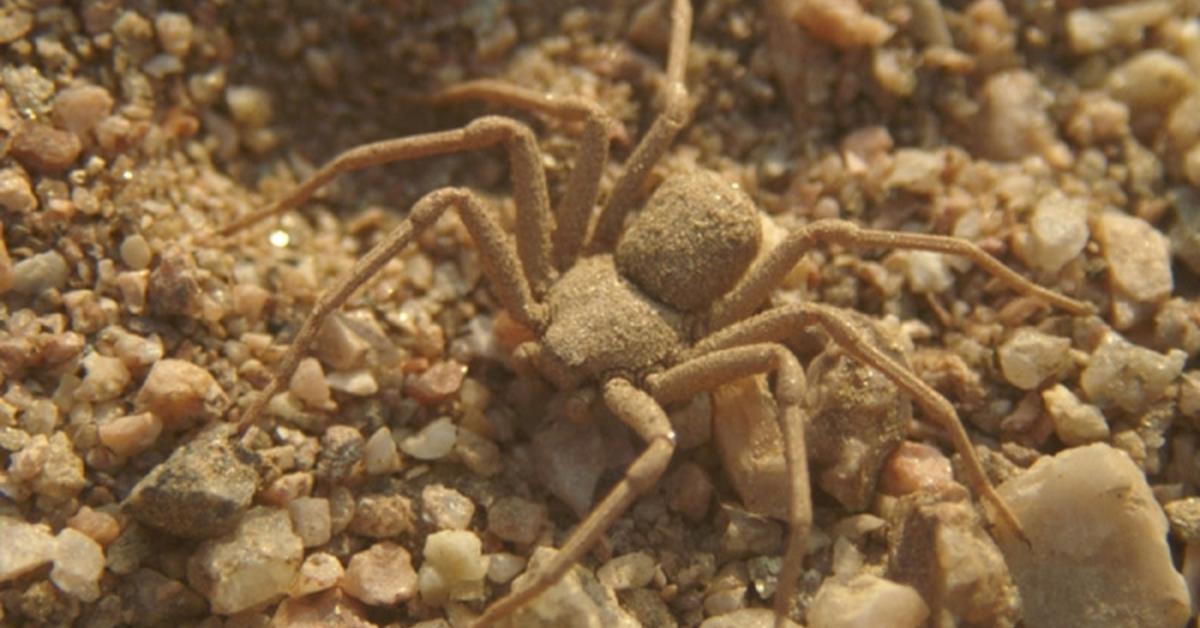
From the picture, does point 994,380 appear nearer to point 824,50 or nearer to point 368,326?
point 824,50

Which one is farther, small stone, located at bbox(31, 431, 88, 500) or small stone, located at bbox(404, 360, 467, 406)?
small stone, located at bbox(404, 360, 467, 406)

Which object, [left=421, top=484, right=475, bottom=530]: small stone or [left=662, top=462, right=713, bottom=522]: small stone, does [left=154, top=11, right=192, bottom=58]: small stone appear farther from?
[left=662, top=462, right=713, bottom=522]: small stone

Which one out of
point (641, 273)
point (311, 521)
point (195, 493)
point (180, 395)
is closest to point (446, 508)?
point (311, 521)

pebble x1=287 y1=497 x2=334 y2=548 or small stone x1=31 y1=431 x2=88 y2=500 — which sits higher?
small stone x1=31 y1=431 x2=88 y2=500

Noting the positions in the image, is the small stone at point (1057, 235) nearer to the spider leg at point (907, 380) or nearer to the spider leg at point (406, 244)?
the spider leg at point (907, 380)

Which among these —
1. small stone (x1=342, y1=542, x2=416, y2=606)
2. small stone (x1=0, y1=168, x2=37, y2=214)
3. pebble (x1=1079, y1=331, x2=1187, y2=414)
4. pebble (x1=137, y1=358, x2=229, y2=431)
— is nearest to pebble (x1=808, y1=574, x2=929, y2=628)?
pebble (x1=1079, y1=331, x2=1187, y2=414)

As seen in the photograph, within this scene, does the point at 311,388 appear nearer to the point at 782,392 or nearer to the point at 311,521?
the point at 311,521

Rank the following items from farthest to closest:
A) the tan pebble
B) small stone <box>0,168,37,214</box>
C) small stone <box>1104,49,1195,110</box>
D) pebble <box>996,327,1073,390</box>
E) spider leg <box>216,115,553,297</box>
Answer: small stone <box>1104,49,1195,110</box>, spider leg <box>216,115,553,297</box>, pebble <box>996,327,1073,390</box>, small stone <box>0,168,37,214</box>, the tan pebble
